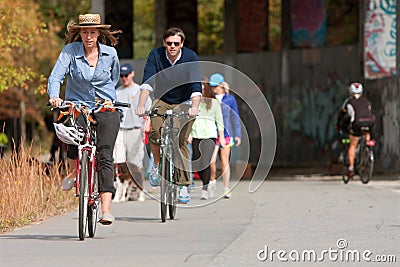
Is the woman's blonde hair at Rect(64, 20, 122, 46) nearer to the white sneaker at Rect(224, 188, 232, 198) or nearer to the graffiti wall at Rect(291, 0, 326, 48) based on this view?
the white sneaker at Rect(224, 188, 232, 198)

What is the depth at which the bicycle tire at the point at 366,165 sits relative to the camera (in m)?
21.4

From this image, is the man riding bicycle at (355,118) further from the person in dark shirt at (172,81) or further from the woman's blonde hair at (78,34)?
the woman's blonde hair at (78,34)

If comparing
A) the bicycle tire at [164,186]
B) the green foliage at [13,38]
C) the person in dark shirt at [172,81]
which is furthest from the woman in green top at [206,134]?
the green foliage at [13,38]

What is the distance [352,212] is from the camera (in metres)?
14.4

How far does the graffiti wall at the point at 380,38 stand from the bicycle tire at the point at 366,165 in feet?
9.23

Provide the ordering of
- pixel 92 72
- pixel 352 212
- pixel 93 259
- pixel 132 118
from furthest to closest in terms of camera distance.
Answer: pixel 132 118 → pixel 352 212 → pixel 92 72 → pixel 93 259

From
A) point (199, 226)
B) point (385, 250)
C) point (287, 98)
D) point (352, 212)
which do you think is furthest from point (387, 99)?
point (385, 250)

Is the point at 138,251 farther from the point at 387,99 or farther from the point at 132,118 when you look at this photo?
the point at 387,99

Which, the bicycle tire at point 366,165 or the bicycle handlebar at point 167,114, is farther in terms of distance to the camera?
the bicycle tire at point 366,165

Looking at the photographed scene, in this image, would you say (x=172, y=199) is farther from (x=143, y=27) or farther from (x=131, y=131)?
(x=143, y=27)

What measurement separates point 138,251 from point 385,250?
2.06 metres

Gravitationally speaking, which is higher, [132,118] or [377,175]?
[132,118]

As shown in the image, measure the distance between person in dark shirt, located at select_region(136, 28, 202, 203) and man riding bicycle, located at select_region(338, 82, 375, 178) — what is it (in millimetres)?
8078

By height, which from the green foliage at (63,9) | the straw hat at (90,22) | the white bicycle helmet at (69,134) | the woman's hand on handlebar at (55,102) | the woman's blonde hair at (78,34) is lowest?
the white bicycle helmet at (69,134)
